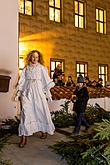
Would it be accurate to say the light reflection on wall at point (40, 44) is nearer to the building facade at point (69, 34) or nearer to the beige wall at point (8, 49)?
the building facade at point (69, 34)

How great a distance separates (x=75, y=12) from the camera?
14.1 m

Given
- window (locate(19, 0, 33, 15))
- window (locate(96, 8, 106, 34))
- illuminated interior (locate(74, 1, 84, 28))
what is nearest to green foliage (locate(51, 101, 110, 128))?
window (locate(19, 0, 33, 15))

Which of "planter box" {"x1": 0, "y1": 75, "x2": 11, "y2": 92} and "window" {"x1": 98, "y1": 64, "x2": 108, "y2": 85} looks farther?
"window" {"x1": 98, "y1": 64, "x2": 108, "y2": 85}

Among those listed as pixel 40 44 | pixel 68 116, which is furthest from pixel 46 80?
pixel 40 44

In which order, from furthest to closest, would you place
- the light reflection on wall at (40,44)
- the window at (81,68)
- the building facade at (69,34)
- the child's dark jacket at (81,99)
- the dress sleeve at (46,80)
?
the window at (81,68), the building facade at (69,34), the light reflection on wall at (40,44), the child's dark jacket at (81,99), the dress sleeve at (46,80)

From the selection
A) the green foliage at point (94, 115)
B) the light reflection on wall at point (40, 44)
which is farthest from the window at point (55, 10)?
the green foliage at point (94, 115)

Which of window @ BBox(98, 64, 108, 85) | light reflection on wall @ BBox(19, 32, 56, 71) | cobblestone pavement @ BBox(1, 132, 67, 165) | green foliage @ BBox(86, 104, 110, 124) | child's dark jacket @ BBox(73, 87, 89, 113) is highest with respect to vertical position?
light reflection on wall @ BBox(19, 32, 56, 71)

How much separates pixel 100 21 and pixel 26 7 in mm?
5302

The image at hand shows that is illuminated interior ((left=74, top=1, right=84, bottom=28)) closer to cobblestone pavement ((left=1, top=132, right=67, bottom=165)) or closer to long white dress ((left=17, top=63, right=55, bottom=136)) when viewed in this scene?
long white dress ((left=17, top=63, right=55, bottom=136))

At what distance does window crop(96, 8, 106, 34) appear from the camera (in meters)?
15.4

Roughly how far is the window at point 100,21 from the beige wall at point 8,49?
9.63 meters

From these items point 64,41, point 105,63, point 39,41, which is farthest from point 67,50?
point 105,63

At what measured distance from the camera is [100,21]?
15.7 m

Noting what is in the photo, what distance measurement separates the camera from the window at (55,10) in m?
12.9
